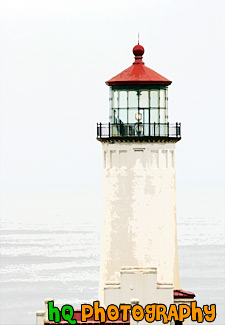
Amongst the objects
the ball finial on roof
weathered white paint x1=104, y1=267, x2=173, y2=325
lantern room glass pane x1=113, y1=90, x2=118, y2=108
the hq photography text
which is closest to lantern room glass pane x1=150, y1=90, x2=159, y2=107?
lantern room glass pane x1=113, y1=90, x2=118, y2=108

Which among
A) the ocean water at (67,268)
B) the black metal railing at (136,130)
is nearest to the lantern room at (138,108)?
the black metal railing at (136,130)

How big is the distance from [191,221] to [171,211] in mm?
122944

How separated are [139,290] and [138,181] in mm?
3473

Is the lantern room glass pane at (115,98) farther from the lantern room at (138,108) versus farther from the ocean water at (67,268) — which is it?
the ocean water at (67,268)

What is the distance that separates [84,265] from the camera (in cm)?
Answer: 9725

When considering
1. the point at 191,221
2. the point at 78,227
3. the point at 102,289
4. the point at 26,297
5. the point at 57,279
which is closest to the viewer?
the point at 102,289

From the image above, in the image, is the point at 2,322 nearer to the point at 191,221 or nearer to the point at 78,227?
the point at 78,227

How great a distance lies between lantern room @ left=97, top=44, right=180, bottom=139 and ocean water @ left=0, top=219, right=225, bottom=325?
2353 cm

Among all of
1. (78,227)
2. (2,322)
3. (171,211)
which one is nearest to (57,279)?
(2,322)

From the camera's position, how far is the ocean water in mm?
75500

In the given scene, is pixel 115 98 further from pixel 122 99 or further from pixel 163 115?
pixel 163 115

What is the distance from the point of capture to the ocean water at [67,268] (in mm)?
75500

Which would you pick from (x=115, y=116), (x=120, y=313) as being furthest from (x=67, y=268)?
(x=120, y=313)

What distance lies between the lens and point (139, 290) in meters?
43.3
